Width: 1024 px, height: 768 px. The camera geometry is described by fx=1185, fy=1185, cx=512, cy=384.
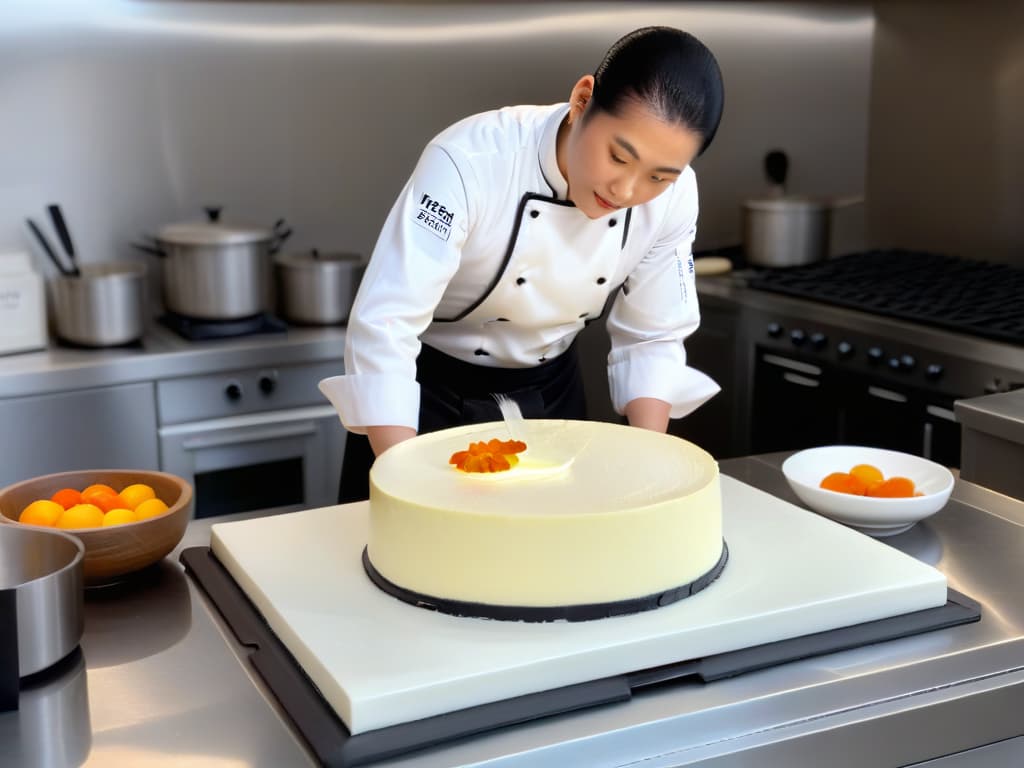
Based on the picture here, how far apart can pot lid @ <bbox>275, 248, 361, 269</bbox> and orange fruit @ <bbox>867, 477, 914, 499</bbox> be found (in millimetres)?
1806

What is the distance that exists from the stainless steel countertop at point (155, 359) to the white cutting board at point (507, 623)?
1420mm

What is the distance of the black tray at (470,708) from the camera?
0.98 m

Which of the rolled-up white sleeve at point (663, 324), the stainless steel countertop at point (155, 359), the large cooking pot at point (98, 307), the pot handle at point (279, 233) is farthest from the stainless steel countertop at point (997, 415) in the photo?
the large cooking pot at point (98, 307)

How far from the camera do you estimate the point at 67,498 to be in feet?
4.34

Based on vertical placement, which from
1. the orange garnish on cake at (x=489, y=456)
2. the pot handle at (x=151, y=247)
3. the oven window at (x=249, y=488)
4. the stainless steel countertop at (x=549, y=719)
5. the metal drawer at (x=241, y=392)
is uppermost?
the pot handle at (x=151, y=247)

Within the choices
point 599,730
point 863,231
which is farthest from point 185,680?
point 863,231

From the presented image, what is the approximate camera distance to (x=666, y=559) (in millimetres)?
1160

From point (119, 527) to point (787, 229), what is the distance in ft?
8.58

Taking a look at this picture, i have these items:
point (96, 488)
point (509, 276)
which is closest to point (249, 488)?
point (509, 276)

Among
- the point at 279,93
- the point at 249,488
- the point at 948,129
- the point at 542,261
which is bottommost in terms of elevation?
the point at 249,488

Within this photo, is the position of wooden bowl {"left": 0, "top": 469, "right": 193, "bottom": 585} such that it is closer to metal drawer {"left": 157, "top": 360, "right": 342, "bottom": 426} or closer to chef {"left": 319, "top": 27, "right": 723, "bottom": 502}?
chef {"left": 319, "top": 27, "right": 723, "bottom": 502}

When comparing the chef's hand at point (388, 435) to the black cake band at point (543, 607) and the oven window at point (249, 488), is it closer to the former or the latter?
the black cake band at point (543, 607)

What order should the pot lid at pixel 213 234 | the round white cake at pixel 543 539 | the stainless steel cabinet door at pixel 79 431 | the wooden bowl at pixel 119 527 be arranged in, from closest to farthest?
the round white cake at pixel 543 539, the wooden bowl at pixel 119 527, the stainless steel cabinet door at pixel 79 431, the pot lid at pixel 213 234

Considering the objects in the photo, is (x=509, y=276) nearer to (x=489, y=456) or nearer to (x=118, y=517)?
(x=489, y=456)
